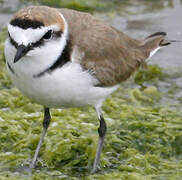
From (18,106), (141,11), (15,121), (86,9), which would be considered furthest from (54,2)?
(15,121)

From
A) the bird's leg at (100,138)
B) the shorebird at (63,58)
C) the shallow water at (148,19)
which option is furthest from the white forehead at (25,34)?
the shallow water at (148,19)

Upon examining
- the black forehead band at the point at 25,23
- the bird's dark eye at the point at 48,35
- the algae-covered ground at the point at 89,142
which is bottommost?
the algae-covered ground at the point at 89,142

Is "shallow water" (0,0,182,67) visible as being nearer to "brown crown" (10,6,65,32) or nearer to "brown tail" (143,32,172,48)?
"brown tail" (143,32,172,48)

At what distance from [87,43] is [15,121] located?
1.60 metres

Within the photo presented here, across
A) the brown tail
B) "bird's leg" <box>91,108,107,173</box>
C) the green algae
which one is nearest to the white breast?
"bird's leg" <box>91,108,107,173</box>

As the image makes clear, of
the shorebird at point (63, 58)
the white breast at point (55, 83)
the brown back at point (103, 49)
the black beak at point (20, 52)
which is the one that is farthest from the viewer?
the brown back at point (103, 49)

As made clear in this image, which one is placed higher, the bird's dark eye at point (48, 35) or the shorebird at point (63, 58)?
the bird's dark eye at point (48, 35)

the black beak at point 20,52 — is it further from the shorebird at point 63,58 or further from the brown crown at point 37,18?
the brown crown at point 37,18

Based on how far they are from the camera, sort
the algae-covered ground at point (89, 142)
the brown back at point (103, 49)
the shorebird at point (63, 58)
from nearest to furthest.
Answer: the shorebird at point (63, 58)
the brown back at point (103, 49)
the algae-covered ground at point (89, 142)

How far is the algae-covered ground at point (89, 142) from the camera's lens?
5996 mm

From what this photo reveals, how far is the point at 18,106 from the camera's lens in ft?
24.7

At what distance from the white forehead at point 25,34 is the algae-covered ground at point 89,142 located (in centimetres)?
152

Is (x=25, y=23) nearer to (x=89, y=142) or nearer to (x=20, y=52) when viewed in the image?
(x=20, y=52)

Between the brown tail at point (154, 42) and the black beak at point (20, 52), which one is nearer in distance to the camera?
the black beak at point (20, 52)
